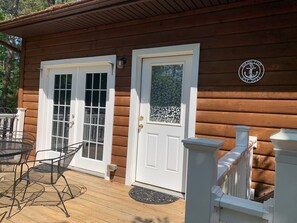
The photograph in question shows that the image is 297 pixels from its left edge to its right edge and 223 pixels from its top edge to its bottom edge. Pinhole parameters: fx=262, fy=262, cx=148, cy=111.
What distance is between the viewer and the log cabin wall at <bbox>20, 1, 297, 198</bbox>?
114 inches

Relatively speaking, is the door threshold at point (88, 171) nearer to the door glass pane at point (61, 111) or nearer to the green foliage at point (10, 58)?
the door glass pane at point (61, 111)

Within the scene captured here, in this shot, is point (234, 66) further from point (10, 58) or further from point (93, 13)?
point (10, 58)

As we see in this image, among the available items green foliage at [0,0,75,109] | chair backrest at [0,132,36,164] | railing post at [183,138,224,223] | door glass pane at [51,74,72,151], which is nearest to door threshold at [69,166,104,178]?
door glass pane at [51,74,72,151]

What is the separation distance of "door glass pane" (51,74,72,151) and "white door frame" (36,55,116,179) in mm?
207

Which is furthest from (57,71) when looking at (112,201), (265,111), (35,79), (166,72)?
(265,111)

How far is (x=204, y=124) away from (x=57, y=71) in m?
3.18

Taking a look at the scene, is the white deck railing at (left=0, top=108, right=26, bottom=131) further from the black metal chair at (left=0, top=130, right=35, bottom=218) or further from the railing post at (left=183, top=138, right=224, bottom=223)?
the railing post at (left=183, top=138, right=224, bottom=223)

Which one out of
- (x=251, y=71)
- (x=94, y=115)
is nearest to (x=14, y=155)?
(x=94, y=115)

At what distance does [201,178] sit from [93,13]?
11.0 ft

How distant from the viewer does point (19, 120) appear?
17.6ft

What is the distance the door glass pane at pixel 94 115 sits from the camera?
14.5ft

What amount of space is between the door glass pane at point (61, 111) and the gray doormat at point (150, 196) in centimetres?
197

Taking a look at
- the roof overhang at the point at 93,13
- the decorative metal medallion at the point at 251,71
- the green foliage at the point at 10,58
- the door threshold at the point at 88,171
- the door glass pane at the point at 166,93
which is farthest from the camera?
the green foliage at the point at 10,58

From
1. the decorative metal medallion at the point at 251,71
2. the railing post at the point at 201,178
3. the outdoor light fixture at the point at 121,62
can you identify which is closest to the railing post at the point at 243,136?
the decorative metal medallion at the point at 251,71
